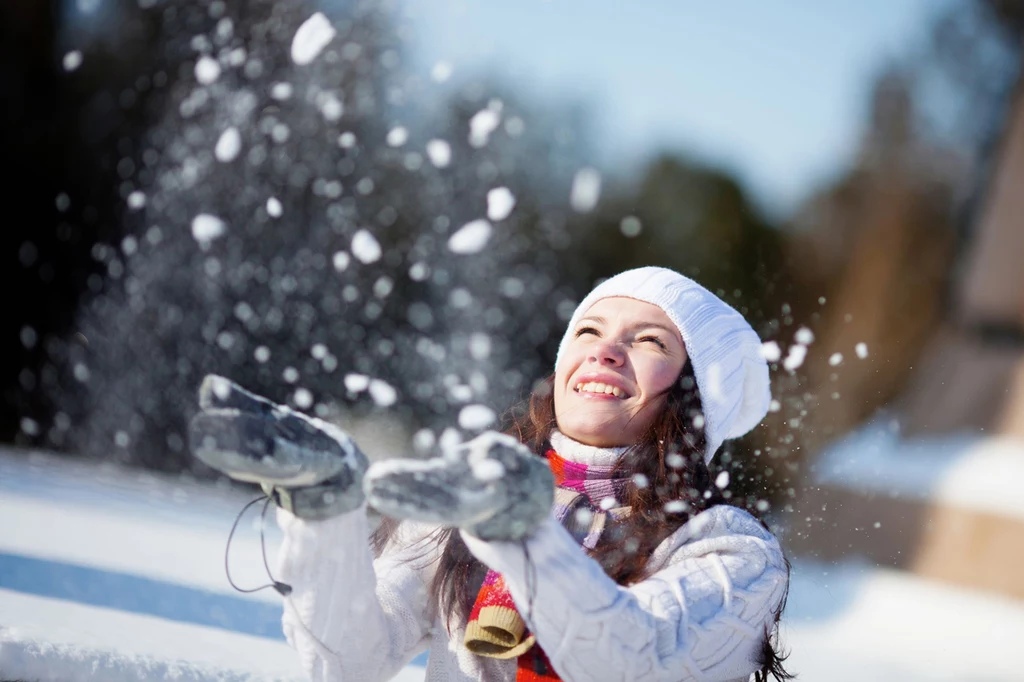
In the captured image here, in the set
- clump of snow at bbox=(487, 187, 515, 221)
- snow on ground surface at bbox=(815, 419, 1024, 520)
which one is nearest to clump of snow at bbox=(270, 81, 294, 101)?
clump of snow at bbox=(487, 187, 515, 221)

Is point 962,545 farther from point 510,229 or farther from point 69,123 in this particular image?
point 69,123

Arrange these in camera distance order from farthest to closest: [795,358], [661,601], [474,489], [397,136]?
1. [397,136]
2. [795,358]
3. [661,601]
4. [474,489]

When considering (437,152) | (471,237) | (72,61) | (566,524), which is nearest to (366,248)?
(471,237)

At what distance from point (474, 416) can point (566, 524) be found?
2.46 m

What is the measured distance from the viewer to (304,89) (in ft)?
12.6

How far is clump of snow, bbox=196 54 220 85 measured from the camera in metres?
3.84

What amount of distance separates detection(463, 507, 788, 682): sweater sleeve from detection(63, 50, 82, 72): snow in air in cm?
340

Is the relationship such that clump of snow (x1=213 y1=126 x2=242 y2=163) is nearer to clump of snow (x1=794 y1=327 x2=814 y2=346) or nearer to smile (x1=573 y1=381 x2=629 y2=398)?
clump of snow (x1=794 y1=327 x2=814 y2=346)

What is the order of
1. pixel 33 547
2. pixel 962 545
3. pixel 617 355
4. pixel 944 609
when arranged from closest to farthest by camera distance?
pixel 617 355, pixel 33 547, pixel 944 609, pixel 962 545

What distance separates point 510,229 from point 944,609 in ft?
6.30

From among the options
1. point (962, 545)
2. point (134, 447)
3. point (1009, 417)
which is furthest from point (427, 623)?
point (134, 447)

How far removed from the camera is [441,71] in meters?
3.71

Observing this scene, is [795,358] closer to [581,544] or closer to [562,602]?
[581,544]

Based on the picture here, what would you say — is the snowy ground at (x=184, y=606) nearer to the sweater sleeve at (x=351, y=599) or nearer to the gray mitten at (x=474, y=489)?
the sweater sleeve at (x=351, y=599)
